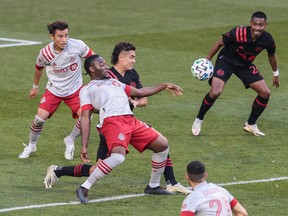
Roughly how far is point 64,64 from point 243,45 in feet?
10.9

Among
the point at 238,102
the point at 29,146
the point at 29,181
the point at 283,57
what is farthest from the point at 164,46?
the point at 29,181

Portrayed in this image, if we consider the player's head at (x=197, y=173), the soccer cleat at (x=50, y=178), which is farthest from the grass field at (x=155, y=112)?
the player's head at (x=197, y=173)

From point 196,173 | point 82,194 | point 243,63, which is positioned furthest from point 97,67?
point 243,63

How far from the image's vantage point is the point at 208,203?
10148 mm

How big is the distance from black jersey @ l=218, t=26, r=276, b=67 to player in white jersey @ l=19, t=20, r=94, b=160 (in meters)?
2.72

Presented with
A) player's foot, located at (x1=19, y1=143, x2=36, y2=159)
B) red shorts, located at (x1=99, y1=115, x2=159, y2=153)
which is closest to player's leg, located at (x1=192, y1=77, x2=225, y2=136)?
player's foot, located at (x1=19, y1=143, x2=36, y2=159)

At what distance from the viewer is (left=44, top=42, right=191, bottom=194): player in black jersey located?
45.3 feet

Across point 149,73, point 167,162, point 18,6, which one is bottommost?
point 18,6

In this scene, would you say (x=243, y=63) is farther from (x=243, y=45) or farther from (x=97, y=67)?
(x=97, y=67)

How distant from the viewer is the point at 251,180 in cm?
1466

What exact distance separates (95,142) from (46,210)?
4529 mm

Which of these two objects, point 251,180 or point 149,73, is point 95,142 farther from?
point 149,73

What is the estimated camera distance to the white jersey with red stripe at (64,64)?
16.3m

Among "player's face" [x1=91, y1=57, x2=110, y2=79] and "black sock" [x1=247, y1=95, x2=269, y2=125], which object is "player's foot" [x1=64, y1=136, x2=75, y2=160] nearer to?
"player's face" [x1=91, y1=57, x2=110, y2=79]
